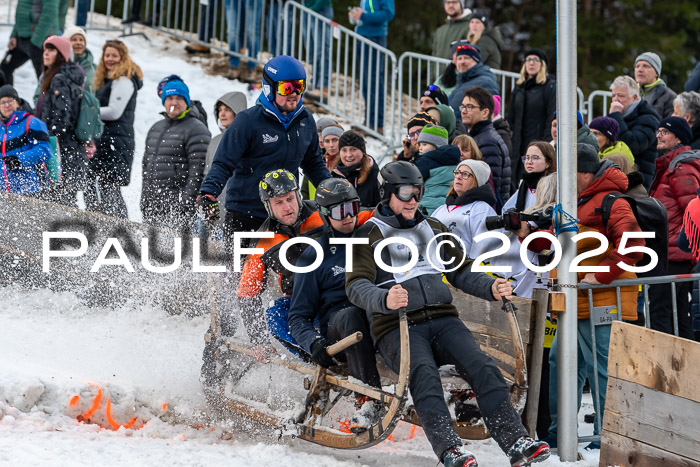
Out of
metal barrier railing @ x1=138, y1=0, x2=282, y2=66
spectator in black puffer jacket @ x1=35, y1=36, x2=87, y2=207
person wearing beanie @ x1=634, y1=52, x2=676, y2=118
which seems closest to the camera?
spectator in black puffer jacket @ x1=35, y1=36, x2=87, y2=207

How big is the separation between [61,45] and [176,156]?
182 cm

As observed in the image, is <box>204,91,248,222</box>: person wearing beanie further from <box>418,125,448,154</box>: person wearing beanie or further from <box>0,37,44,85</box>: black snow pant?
<box>0,37,44,85</box>: black snow pant

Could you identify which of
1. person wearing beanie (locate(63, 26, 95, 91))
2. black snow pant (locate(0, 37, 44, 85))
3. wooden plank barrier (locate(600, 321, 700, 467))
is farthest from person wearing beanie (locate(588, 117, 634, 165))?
black snow pant (locate(0, 37, 44, 85))

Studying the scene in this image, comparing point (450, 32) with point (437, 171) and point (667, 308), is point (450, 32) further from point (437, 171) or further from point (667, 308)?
point (667, 308)

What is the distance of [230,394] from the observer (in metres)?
5.66

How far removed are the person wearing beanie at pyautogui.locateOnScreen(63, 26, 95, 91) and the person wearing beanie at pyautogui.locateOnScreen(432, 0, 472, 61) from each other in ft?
14.1

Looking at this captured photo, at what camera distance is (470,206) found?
20.4 ft

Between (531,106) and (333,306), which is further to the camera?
(531,106)

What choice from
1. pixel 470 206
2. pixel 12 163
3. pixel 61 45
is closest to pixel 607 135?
pixel 470 206

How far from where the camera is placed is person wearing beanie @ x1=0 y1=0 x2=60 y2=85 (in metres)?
11.3

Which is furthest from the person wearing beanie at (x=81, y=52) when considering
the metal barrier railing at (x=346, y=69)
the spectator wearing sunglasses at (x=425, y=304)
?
the spectator wearing sunglasses at (x=425, y=304)

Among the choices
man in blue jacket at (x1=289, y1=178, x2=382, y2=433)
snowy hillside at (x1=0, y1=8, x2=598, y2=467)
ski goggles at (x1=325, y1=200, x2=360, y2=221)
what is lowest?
snowy hillside at (x1=0, y1=8, x2=598, y2=467)

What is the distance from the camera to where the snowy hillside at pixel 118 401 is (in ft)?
16.0

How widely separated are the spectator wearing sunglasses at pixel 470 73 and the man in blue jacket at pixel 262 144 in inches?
120
